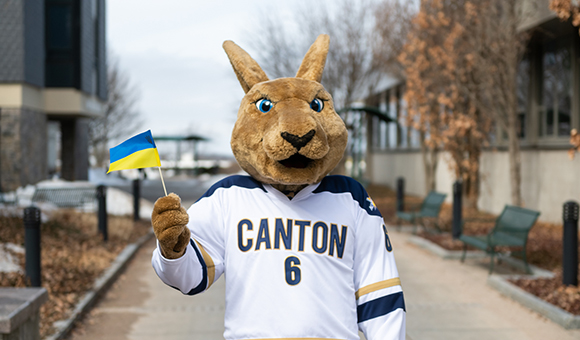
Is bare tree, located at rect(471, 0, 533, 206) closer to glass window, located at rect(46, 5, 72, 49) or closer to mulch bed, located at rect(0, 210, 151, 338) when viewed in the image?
mulch bed, located at rect(0, 210, 151, 338)

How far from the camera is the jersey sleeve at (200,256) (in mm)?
2318

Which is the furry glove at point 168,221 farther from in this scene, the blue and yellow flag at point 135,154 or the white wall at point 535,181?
the white wall at point 535,181

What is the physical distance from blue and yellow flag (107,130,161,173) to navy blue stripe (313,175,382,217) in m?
0.76

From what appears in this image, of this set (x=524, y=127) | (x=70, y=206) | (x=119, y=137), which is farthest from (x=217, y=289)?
(x=119, y=137)

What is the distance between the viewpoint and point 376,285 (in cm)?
249

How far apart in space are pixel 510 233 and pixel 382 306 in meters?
6.24

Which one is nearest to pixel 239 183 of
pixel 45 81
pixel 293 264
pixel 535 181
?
pixel 293 264

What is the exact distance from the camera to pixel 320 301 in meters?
2.38

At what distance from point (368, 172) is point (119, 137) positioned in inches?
671

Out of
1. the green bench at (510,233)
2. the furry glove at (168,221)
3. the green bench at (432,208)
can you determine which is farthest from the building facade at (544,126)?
the furry glove at (168,221)

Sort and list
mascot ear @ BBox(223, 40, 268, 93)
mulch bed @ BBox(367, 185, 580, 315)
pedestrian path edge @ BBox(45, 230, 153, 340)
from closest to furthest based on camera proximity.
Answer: mascot ear @ BBox(223, 40, 268, 93), pedestrian path edge @ BBox(45, 230, 153, 340), mulch bed @ BBox(367, 185, 580, 315)

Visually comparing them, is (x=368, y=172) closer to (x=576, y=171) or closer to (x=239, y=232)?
(x=576, y=171)

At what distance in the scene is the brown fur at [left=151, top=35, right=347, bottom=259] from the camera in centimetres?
220

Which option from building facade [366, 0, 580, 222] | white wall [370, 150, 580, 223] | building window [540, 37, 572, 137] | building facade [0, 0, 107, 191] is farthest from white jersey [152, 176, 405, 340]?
building facade [0, 0, 107, 191]
